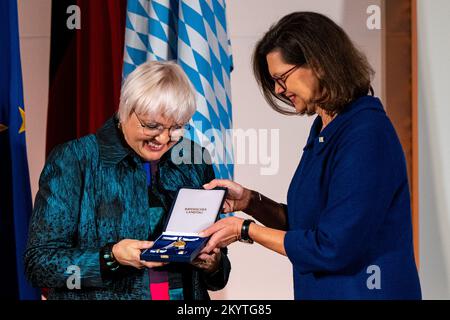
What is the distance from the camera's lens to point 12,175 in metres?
2.26

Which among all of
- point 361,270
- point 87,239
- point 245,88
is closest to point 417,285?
point 361,270

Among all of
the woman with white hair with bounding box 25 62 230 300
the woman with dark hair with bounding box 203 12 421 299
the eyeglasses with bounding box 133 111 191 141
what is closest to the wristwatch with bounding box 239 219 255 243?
the woman with dark hair with bounding box 203 12 421 299

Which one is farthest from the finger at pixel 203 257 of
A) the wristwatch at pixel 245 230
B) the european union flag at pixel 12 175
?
the european union flag at pixel 12 175

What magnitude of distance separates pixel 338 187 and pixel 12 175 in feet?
4.12

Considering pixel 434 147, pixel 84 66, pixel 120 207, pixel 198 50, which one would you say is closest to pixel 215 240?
pixel 120 207

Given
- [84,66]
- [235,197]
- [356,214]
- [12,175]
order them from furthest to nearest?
[84,66], [12,175], [235,197], [356,214]

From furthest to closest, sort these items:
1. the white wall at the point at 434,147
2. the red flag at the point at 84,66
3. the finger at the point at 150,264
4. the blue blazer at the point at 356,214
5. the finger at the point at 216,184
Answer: the white wall at the point at 434,147, the red flag at the point at 84,66, the finger at the point at 216,184, the finger at the point at 150,264, the blue blazer at the point at 356,214

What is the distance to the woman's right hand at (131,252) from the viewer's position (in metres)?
1.69

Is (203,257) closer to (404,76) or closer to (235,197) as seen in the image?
Result: (235,197)

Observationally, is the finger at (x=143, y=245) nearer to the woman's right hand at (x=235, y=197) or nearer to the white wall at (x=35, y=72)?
the woman's right hand at (x=235, y=197)

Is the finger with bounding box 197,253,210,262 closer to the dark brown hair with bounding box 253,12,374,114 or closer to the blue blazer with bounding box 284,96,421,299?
the blue blazer with bounding box 284,96,421,299

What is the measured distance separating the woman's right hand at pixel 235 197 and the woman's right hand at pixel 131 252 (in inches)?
15.9

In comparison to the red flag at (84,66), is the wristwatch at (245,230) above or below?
below

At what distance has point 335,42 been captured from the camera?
1704mm
